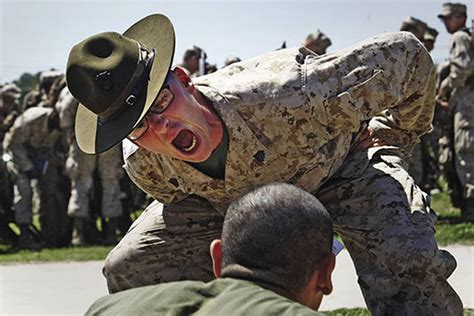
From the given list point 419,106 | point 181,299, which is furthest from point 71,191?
point 181,299

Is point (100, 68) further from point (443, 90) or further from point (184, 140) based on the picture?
point (443, 90)

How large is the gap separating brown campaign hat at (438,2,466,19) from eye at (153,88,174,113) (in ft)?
24.8

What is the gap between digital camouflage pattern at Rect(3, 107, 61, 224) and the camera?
1268cm

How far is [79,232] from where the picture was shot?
12.7 meters

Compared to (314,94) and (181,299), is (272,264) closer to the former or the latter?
(181,299)

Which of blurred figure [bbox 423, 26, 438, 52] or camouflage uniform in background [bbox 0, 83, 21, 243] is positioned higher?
blurred figure [bbox 423, 26, 438, 52]

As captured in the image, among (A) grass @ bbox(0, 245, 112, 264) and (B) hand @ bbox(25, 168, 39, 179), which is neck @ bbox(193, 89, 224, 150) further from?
(B) hand @ bbox(25, 168, 39, 179)

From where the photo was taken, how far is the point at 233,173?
188 inches

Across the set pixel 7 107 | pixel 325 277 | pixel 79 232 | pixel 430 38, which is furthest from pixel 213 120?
pixel 7 107

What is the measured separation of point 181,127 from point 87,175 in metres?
8.14

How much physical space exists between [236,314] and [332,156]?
2.20m

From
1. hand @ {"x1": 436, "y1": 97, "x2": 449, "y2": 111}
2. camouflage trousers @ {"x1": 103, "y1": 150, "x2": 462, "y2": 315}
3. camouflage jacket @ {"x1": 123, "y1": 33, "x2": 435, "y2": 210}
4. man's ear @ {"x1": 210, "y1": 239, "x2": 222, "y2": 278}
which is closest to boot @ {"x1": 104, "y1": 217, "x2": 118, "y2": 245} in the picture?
hand @ {"x1": 436, "y1": 97, "x2": 449, "y2": 111}

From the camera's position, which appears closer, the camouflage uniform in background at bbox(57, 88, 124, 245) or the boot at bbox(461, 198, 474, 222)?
the boot at bbox(461, 198, 474, 222)

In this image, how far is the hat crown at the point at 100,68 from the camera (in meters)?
4.56
